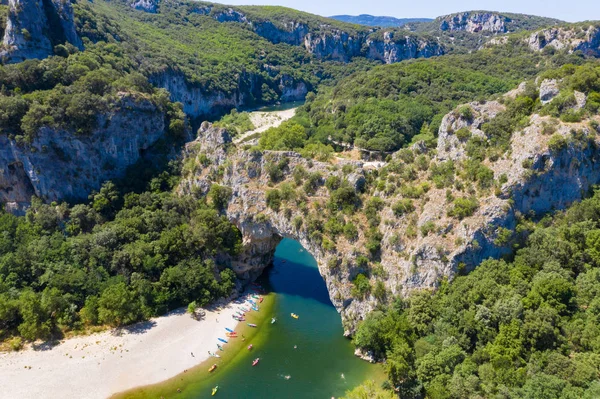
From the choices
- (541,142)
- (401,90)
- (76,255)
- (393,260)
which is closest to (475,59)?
(401,90)

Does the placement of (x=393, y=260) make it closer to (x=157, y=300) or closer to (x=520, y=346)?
(x=520, y=346)

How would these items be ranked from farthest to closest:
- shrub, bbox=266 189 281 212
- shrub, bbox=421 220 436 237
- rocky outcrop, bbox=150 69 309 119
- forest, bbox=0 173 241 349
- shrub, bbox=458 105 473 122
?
rocky outcrop, bbox=150 69 309 119, shrub, bbox=266 189 281 212, shrub, bbox=458 105 473 122, forest, bbox=0 173 241 349, shrub, bbox=421 220 436 237

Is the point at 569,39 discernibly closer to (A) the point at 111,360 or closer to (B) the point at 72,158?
(B) the point at 72,158

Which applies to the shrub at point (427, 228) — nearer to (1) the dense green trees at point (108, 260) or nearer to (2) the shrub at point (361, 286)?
(2) the shrub at point (361, 286)

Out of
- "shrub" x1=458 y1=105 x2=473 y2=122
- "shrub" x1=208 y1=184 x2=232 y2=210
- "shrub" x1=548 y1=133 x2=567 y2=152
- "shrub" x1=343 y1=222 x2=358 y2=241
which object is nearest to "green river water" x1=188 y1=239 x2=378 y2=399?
"shrub" x1=343 y1=222 x2=358 y2=241

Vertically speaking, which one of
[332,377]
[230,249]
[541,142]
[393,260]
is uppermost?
[541,142]

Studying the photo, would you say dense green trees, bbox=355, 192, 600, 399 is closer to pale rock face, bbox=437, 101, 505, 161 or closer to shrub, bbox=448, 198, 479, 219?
shrub, bbox=448, 198, 479, 219
